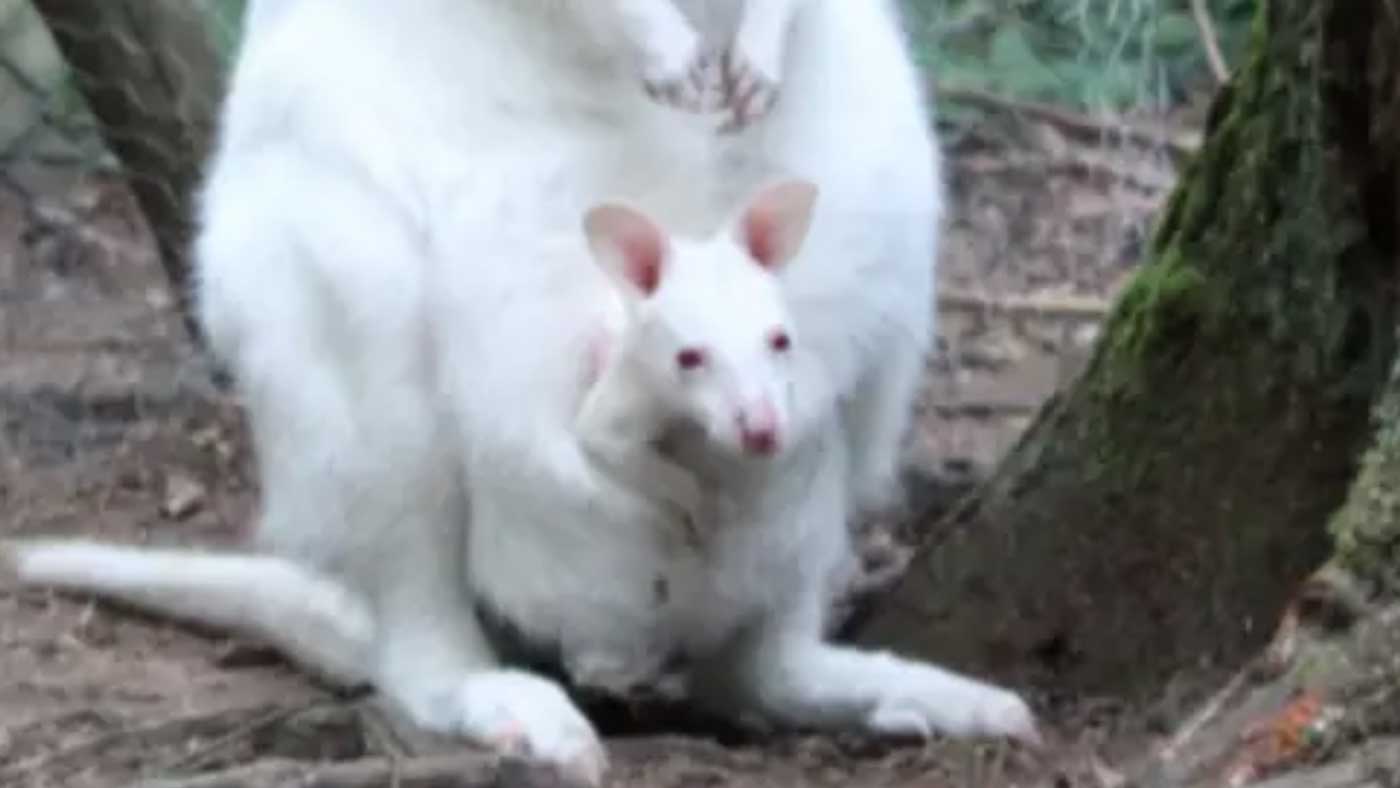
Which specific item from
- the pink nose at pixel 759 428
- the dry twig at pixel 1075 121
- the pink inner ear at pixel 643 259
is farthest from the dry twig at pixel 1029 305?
the pink nose at pixel 759 428

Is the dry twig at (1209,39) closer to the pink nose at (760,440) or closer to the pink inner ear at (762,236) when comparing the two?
the pink inner ear at (762,236)

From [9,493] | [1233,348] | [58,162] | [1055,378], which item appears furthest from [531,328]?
[58,162]

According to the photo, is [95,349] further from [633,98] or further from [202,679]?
[633,98]

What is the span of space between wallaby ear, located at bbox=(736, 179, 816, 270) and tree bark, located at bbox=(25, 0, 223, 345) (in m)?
1.94

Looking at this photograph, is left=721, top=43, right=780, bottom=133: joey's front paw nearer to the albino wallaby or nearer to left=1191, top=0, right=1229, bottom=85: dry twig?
the albino wallaby

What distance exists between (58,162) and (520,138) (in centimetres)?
294

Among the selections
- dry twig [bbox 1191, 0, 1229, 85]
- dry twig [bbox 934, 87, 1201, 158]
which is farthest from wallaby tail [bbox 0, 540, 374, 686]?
dry twig [bbox 1191, 0, 1229, 85]

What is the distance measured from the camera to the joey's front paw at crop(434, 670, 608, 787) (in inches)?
123

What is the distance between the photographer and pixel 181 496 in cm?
470

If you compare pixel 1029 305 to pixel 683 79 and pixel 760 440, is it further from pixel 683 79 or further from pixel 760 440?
pixel 760 440

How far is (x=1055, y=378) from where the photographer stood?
5184 millimetres

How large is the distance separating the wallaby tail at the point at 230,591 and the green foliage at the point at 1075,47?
242 cm

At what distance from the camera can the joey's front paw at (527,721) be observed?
123 inches

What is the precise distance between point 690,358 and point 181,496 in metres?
1.91
